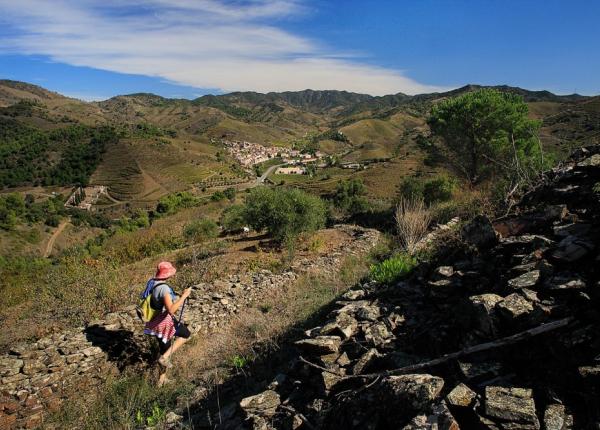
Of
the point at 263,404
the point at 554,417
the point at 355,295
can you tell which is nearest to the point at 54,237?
the point at 355,295

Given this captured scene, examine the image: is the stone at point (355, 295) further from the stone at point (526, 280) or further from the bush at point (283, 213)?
the bush at point (283, 213)

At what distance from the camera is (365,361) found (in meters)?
3.73

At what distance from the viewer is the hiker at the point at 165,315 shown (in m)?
5.60

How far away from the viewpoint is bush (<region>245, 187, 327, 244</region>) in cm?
1578

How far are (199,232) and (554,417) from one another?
21.2 m

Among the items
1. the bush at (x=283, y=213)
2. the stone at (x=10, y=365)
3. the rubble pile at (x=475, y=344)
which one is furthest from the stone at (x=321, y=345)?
the bush at (x=283, y=213)

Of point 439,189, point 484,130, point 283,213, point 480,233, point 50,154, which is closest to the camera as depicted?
point 480,233

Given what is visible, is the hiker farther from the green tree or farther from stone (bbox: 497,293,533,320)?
the green tree

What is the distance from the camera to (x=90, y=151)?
105938mm

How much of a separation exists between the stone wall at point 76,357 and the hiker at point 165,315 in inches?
40.7

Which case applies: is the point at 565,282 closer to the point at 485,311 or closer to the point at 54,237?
the point at 485,311

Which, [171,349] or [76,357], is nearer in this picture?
[171,349]

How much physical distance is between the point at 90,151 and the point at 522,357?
122 metres

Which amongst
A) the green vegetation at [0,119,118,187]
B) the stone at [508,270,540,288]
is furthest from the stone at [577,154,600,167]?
the green vegetation at [0,119,118,187]
